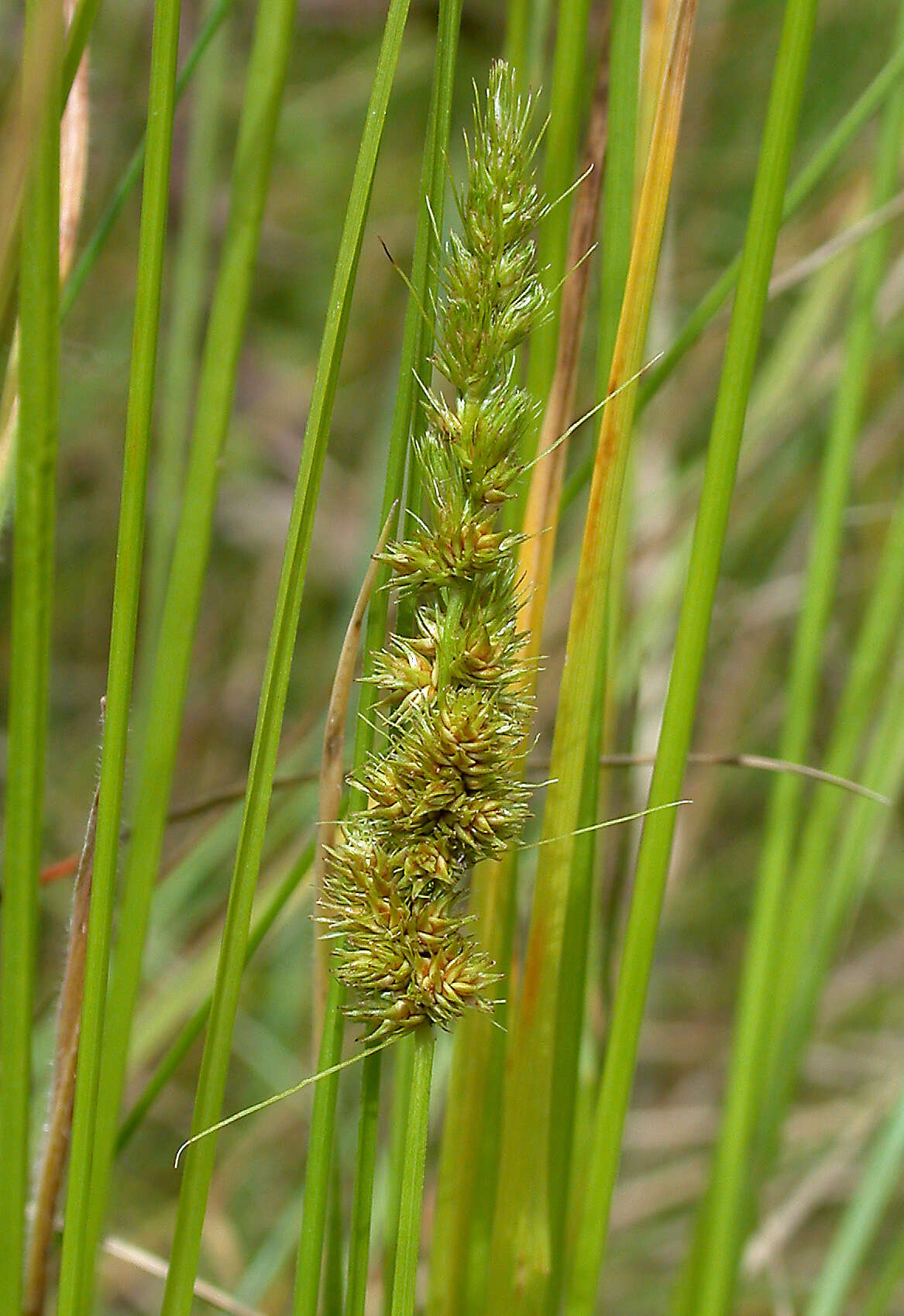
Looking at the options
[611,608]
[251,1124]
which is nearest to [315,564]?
[251,1124]

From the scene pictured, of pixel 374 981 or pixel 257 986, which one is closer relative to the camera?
pixel 374 981

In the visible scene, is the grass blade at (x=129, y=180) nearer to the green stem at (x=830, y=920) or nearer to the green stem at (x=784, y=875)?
the green stem at (x=784, y=875)

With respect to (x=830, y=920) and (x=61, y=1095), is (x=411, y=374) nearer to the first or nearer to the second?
(x=61, y=1095)

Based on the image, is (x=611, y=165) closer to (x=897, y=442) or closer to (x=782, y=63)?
(x=782, y=63)

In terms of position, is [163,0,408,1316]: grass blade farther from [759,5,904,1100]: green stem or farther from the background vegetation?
[759,5,904,1100]: green stem

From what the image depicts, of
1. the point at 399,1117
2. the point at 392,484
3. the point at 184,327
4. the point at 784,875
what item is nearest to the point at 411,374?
the point at 392,484

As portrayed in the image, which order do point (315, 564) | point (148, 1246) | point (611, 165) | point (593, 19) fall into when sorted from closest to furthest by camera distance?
point (611, 165) < point (593, 19) < point (148, 1246) < point (315, 564)

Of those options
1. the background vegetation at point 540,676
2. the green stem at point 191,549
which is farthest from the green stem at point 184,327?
the green stem at point 191,549

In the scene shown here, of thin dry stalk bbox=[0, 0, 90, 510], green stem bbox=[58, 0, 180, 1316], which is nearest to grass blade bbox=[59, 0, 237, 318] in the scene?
thin dry stalk bbox=[0, 0, 90, 510]
